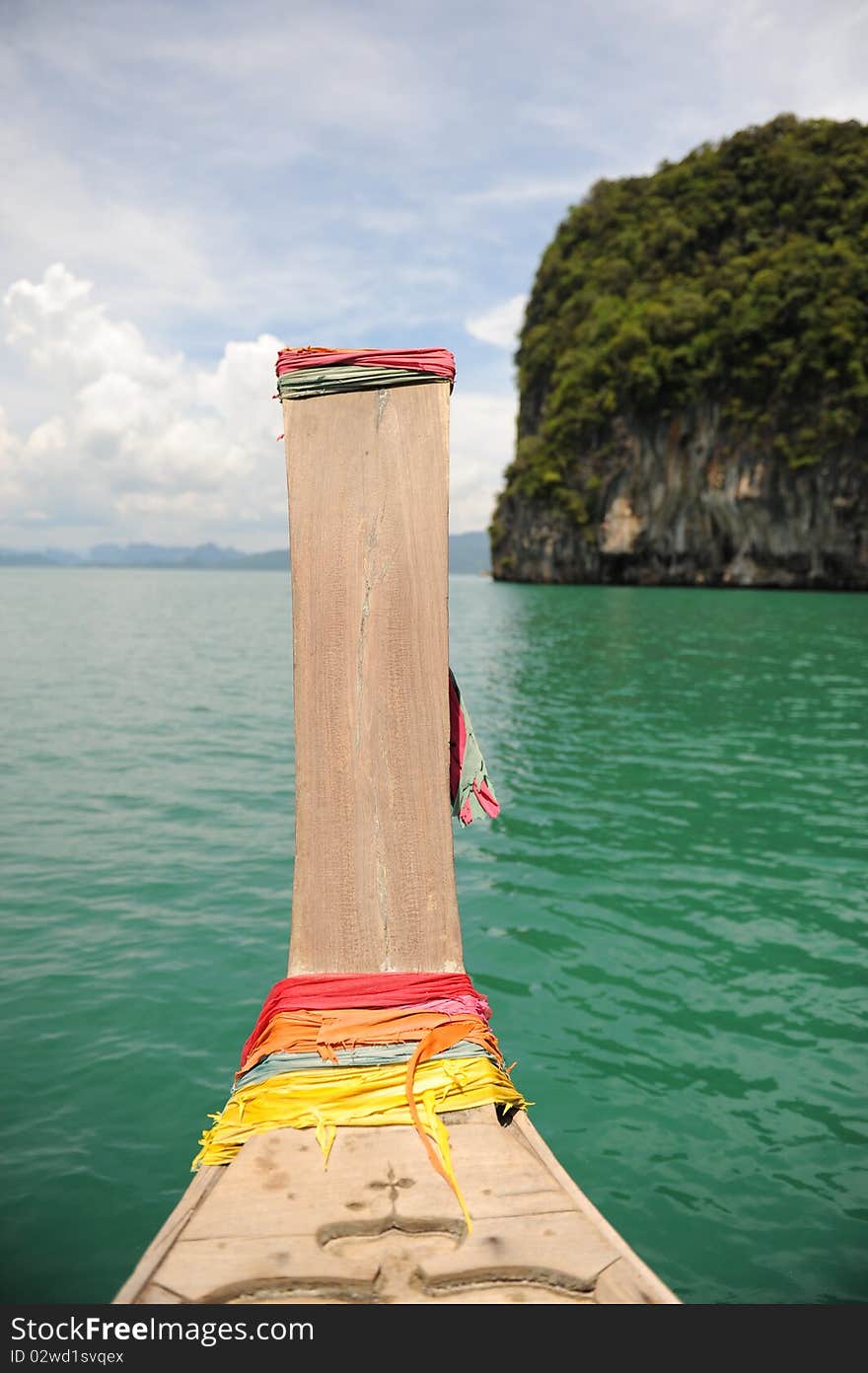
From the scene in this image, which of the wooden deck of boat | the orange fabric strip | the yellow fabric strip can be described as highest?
the orange fabric strip

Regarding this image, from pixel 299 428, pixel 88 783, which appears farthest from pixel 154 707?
pixel 299 428

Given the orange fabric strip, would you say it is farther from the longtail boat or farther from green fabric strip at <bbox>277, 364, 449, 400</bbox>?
green fabric strip at <bbox>277, 364, 449, 400</bbox>

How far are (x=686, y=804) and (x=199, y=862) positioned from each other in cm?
449

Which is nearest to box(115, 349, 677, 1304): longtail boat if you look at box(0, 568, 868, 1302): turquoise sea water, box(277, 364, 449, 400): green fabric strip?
box(277, 364, 449, 400): green fabric strip

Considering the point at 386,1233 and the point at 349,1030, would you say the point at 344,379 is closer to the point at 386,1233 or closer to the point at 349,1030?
the point at 349,1030

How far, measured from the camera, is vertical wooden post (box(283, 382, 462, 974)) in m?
1.91

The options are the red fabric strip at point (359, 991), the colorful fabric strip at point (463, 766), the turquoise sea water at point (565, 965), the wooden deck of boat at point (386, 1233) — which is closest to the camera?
the wooden deck of boat at point (386, 1233)

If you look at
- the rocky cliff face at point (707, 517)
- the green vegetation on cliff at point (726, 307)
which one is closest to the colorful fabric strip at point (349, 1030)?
the green vegetation on cliff at point (726, 307)

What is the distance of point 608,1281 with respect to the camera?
1.33 metres

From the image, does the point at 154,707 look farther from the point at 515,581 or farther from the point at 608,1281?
the point at 515,581

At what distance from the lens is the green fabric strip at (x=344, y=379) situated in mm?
1857

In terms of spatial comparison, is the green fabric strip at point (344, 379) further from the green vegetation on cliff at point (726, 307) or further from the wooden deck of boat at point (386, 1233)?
the green vegetation on cliff at point (726, 307)

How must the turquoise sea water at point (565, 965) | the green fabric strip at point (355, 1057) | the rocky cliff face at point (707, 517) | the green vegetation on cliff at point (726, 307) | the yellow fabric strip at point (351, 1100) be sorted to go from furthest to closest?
1. the rocky cliff face at point (707, 517)
2. the green vegetation on cliff at point (726, 307)
3. the turquoise sea water at point (565, 965)
4. the green fabric strip at point (355, 1057)
5. the yellow fabric strip at point (351, 1100)

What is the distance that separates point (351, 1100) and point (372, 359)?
60.1 inches
